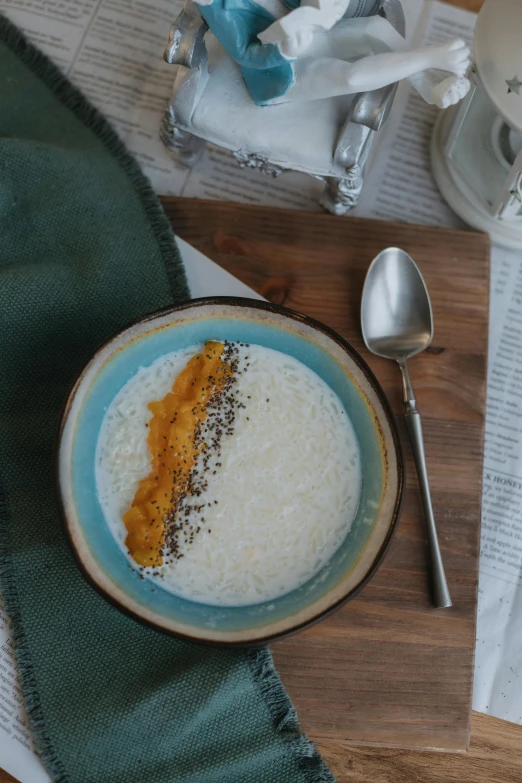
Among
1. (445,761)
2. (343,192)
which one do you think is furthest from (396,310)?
(445,761)

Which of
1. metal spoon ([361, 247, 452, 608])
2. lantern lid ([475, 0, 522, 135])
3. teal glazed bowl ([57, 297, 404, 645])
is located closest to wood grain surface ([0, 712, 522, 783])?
teal glazed bowl ([57, 297, 404, 645])

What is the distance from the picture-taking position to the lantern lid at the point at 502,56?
0.67 m

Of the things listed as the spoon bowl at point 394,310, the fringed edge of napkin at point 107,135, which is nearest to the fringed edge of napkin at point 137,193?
the fringed edge of napkin at point 107,135

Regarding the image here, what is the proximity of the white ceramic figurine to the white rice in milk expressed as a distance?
0.29 meters

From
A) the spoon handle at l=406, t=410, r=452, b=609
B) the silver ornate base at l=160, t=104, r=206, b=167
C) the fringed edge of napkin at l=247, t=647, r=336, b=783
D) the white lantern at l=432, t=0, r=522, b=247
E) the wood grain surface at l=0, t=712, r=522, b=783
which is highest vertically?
the white lantern at l=432, t=0, r=522, b=247

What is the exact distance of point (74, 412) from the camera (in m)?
0.71

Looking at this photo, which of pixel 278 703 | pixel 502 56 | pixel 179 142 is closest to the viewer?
pixel 502 56

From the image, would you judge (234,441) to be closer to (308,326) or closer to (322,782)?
(308,326)

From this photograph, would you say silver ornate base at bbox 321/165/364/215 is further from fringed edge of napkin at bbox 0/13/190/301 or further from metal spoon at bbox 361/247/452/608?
fringed edge of napkin at bbox 0/13/190/301

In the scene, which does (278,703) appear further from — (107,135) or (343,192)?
(107,135)

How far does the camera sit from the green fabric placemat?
77 cm

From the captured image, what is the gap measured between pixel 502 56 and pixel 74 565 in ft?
2.18

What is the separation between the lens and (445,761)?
88 cm

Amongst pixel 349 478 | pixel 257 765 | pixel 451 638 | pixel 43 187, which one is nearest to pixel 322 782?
pixel 257 765
